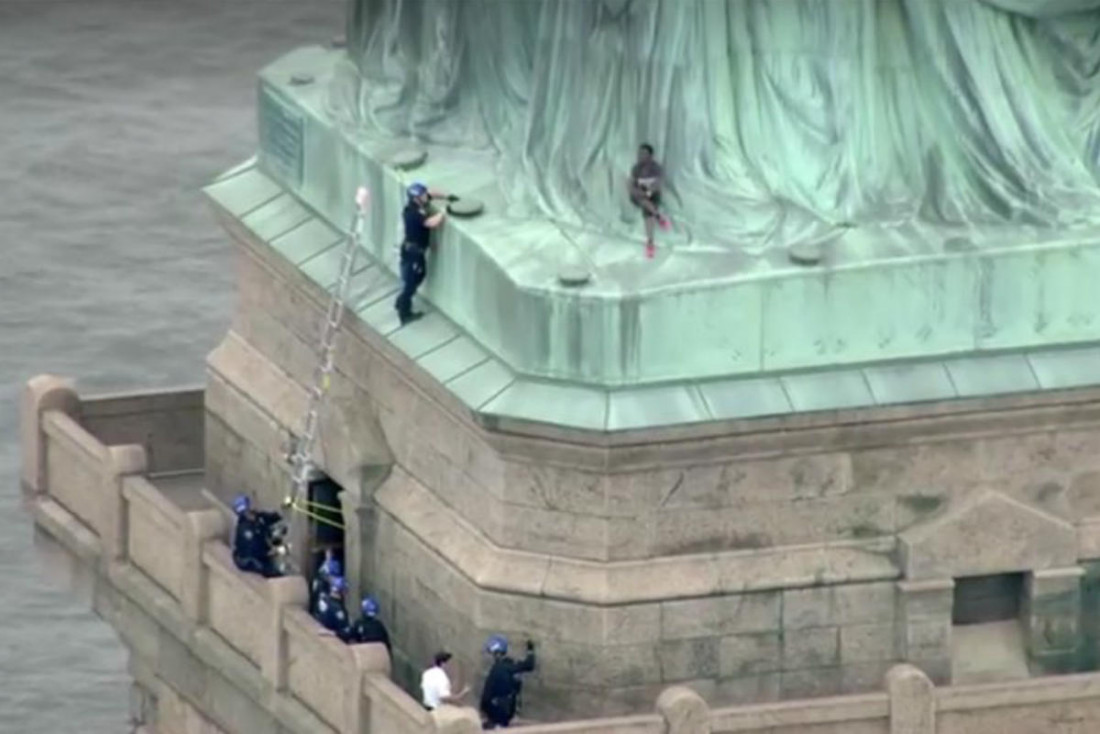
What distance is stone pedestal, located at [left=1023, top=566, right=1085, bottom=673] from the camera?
297 ft

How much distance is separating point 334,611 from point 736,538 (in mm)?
4905

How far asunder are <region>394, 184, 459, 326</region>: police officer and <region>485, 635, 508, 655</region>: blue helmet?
4.06 metres

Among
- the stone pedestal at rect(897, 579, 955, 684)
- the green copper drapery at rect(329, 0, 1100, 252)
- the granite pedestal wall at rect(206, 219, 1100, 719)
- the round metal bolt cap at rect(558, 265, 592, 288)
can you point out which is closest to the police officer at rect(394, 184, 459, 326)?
the granite pedestal wall at rect(206, 219, 1100, 719)

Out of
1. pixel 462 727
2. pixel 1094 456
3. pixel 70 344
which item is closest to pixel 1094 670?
pixel 1094 456

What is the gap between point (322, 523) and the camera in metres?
93.9

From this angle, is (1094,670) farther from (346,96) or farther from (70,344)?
(70,344)

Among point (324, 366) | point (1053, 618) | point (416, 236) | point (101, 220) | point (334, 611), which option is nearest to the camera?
point (416, 236)

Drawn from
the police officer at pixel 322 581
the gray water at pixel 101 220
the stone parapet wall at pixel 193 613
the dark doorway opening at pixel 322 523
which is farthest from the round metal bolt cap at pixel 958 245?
the gray water at pixel 101 220

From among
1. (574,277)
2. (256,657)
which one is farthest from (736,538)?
(256,657)

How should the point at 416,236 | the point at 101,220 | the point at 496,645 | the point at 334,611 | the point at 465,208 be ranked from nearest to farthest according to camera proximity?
the point at 496,645 → the point at 465,208 → the point at 416,236 → the point at 334,611 → the point at 101,220

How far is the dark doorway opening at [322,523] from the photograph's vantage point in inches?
3691

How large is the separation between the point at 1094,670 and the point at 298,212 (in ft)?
36.5

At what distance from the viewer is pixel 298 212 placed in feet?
311

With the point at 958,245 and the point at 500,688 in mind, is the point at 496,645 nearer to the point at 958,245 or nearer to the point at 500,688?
the point at 500,688
